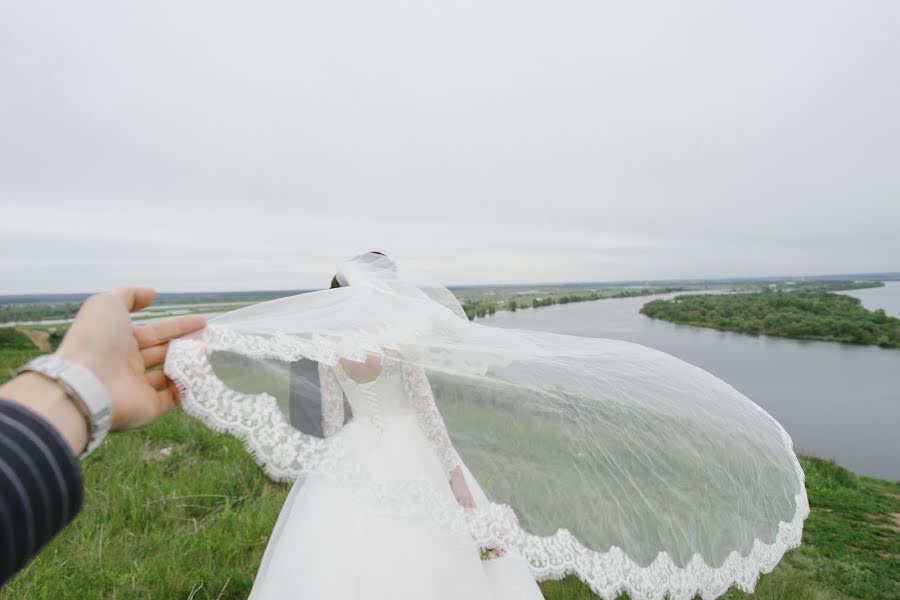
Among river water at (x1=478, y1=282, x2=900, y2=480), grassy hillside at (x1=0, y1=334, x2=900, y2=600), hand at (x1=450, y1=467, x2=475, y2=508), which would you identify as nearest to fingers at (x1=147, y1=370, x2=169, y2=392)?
hand at (x1=450, y1=467, x2=475, y2=508)

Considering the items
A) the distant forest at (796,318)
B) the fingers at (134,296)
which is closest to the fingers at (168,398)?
the fingers at (134,296)

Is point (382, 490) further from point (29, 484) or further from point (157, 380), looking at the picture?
point (29, 484)

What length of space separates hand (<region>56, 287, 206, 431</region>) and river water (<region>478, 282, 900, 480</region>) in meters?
6.40

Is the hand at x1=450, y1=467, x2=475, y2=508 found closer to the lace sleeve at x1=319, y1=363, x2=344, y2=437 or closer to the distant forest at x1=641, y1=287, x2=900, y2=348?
the lace sleeve at x1=319, y1=363, x2=344, y2=437

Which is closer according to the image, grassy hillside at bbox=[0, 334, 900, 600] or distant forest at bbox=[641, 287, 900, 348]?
grassy hillside at bbox=[0, 334, 900, 600]

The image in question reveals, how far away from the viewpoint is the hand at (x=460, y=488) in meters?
1.62

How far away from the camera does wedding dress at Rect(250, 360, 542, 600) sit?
145cm

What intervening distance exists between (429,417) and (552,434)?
0.46 metres

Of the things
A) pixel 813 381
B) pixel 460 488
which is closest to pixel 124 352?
pixel 460 488

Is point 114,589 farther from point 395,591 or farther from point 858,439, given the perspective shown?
point 858,439

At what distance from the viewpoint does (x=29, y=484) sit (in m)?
0.70

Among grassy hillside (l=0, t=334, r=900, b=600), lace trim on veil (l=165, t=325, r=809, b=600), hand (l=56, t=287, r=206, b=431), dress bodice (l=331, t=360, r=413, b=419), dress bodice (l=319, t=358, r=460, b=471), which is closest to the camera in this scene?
hand (l=56, t=287, r=206, b=431)

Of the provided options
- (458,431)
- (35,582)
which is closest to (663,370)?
(458,431)

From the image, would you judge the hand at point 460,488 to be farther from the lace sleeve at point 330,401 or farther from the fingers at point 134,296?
the fingers at point 134,296
